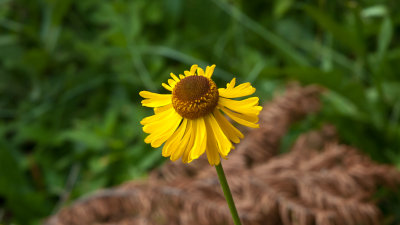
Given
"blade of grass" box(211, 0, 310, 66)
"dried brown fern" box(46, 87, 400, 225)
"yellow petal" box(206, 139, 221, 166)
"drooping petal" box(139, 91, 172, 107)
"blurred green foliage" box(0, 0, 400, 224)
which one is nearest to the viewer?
"yellow petal" box(206, 139, 221, 166)

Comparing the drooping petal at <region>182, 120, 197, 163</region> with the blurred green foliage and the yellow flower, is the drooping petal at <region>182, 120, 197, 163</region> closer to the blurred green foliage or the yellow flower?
the yellow flower

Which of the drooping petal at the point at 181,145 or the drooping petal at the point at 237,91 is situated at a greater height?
the drooping petal at the point at 237,91

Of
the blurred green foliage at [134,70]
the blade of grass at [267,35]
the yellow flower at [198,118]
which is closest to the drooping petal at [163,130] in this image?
→ the yellow flower at [198,118]

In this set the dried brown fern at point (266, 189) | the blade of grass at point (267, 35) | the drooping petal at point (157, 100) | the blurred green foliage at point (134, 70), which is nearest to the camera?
the drooping petal at point (157, 100)

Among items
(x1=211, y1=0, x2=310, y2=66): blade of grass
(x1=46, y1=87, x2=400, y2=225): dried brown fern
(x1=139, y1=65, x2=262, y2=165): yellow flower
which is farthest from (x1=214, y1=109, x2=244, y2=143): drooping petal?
(x1=211, y1=0, x2=310, y2=66): blade of grass

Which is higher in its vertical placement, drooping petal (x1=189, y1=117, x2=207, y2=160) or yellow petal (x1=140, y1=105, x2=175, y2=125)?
yellow petal (x1=140, y1=105, x2=175, y2=125)

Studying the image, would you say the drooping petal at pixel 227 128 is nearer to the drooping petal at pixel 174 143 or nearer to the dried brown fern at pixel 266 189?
the drooping petal at pixel 174 143

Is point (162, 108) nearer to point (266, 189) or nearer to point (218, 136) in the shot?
point (218, 136)
